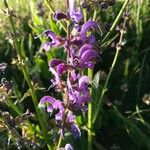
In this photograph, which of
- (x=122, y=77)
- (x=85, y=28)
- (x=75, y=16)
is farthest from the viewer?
(x=122, y=77)

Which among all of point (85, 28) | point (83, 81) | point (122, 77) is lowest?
point (122, 77)

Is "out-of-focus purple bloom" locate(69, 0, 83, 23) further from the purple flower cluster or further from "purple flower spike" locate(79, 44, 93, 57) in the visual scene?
"purple flower spike" locate(79, 44, 93, 57)

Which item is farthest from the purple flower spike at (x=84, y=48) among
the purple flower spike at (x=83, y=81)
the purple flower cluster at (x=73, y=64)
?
the purple flower spike at (x=83, y=81)

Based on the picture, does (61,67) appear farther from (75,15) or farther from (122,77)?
(122,77)

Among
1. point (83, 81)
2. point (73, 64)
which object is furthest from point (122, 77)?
point (73, 64)

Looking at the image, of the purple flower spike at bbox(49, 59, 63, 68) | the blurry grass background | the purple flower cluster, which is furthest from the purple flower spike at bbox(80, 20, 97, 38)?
the blurry grass background

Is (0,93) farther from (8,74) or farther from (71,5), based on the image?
(8,74)

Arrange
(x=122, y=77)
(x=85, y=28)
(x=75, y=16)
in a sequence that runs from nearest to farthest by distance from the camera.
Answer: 1. (x=75, y=16)
2. (x=85, y=28)
3. (x=122, y=77)

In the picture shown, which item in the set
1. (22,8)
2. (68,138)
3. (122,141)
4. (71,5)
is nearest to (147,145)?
(122,141)

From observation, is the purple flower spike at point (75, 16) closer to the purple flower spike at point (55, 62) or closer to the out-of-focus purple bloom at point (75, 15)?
the out-of-focus purple bloom at point (75, 15)

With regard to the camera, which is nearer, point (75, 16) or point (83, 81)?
point (75, 16)
